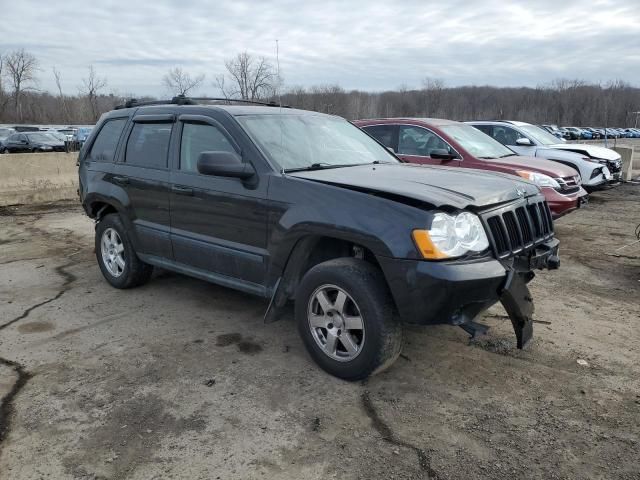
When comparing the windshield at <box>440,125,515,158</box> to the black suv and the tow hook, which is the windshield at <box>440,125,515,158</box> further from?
the tow hook

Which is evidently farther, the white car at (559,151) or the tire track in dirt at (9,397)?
the white car at (559,151)

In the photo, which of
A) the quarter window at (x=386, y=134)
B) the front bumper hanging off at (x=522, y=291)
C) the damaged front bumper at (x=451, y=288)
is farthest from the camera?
the quarter window at (x=386, y=134)

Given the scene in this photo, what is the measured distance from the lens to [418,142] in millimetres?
8125

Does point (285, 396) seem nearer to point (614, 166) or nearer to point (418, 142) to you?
point (418, 142)

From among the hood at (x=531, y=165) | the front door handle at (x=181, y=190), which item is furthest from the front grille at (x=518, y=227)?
the hood at (x=531, y=165)

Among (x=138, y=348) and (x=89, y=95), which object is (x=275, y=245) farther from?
(x=89, y=95)

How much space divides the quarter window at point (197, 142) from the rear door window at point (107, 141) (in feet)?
3.71

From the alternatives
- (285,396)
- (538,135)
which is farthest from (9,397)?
(538,135)

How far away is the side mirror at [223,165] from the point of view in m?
3.69

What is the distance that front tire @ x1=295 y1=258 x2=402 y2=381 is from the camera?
332 cm

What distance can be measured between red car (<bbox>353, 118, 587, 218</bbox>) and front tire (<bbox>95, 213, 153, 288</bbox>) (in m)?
3.92

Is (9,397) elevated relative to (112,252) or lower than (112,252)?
lower

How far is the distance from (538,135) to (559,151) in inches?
37.9

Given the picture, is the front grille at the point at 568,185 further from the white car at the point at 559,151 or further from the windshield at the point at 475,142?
the white car at the point at 559,151
